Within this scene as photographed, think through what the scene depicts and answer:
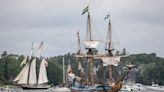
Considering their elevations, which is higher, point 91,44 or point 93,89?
point 91,44

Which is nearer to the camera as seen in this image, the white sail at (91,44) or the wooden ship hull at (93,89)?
the wooden ship hull at (93,89)

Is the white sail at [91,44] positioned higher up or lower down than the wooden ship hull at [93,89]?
higher up

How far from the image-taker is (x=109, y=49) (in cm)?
15312

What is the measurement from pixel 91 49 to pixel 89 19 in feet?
24.3

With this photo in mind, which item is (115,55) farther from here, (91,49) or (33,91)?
(33,91)

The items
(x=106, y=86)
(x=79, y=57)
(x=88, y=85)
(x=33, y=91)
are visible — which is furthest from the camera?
(x=33, y=91)

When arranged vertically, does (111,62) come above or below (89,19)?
below

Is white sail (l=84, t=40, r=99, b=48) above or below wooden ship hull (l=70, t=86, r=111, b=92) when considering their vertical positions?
above

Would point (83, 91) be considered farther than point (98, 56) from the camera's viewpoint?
No

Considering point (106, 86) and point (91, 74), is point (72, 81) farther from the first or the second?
point (106, 86)

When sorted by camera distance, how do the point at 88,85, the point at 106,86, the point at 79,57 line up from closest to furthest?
the point at 106,86
the point at 88,85
the point at 79,57

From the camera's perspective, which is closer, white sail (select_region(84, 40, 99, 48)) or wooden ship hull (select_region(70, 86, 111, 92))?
wooden ship hull (select_region(70, 86, 111, 92))

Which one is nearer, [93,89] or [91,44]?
[93,89]

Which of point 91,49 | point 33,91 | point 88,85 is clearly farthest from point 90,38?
point 33,91
